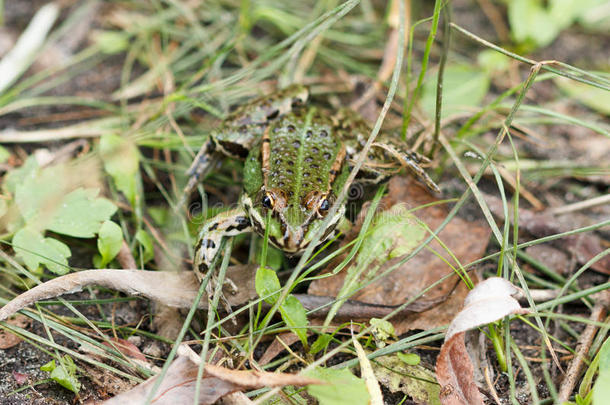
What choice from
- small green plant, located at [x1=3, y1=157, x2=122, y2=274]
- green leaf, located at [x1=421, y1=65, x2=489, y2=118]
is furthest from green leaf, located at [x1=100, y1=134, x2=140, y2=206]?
green leaf, located at [x1=421, y1=65, x2=489, y2=118]

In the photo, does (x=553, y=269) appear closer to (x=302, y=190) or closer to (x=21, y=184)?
(x=302, y=190)

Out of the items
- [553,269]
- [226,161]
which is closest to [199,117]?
[226,161]

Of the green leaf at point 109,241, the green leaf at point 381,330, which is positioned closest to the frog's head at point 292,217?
the green leaf at point 381,330

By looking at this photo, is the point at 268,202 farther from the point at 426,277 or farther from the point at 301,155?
the point at 426,277

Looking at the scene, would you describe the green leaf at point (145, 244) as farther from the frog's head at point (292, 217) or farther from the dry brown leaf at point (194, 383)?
the dry brown leaf at point (194, 383)

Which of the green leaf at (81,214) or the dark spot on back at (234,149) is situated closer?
the green leaf at (81,214)

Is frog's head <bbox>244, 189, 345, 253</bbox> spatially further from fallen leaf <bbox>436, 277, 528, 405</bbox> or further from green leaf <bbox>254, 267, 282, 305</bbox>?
fallen leaf <bbox>436, 277, 528, 405</bbox>

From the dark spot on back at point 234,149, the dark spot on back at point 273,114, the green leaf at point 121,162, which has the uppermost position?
the dark spot on back at point 273,114
